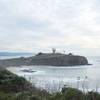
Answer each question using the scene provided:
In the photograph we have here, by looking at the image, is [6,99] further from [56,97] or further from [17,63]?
[17,63]

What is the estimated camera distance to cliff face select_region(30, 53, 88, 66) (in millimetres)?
110500

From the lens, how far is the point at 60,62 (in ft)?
363

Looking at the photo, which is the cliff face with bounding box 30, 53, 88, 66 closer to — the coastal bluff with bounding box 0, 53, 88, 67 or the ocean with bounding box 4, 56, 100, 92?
the coastal bluff with bounding box 0, 53, 88, 67

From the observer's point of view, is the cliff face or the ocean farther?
the cliff face

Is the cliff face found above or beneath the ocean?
above

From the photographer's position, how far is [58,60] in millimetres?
110312

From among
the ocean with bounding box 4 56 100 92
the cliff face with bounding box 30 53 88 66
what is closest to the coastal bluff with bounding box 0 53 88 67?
the cliff face with bounding box 30 53 88 66

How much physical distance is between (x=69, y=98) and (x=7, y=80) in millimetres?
5471

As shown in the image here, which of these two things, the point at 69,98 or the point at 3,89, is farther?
the point at 3,89

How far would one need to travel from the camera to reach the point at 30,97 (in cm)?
896

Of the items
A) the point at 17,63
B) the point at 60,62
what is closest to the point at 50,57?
the point at 60,62

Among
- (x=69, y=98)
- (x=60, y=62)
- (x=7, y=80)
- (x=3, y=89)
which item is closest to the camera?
(x=69, y=98)

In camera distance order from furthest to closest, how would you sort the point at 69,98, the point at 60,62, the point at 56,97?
the point at 60,62, the point at 56,97, the point at 69,98

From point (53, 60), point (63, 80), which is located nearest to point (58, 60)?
point (53, 60)
